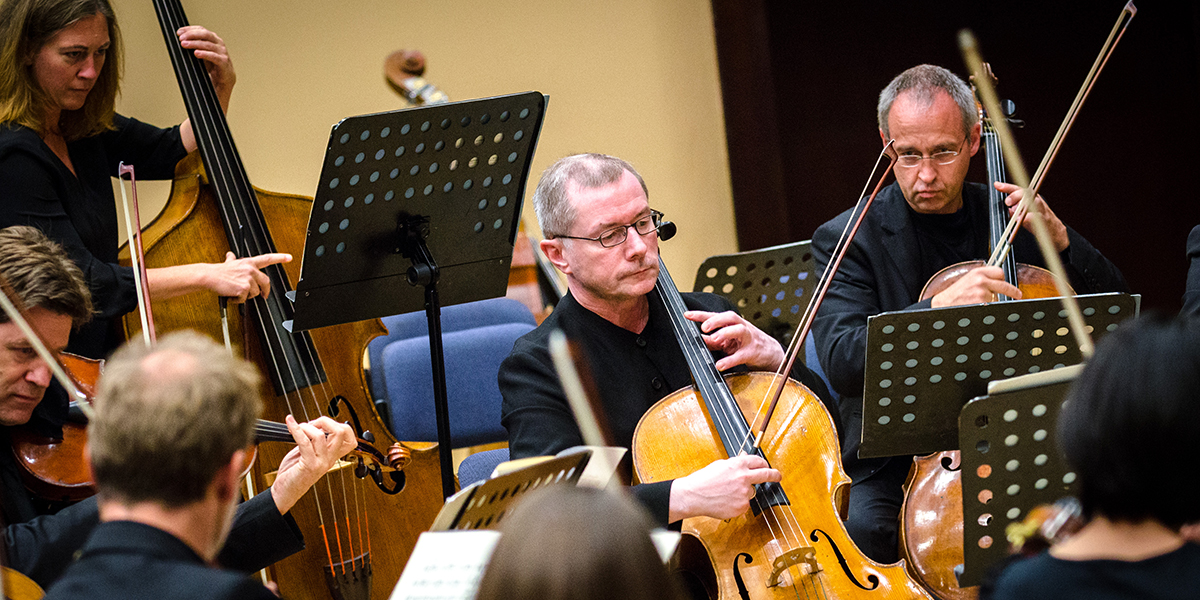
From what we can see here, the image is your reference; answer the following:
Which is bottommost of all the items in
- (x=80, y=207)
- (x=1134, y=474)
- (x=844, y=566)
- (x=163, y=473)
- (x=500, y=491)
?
(x=844, y=566)

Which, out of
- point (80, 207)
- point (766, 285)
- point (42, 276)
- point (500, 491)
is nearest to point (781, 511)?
point (500, 491)

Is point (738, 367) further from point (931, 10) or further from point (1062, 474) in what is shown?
point (931, 10)

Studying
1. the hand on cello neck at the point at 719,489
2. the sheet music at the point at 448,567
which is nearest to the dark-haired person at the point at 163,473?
the sheet music at the point at 448,567

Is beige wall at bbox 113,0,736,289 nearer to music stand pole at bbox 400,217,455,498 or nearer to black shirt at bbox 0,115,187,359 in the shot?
black shirt at bbox 0,115,187,359

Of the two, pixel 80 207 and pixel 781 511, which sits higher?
pixel 80 207

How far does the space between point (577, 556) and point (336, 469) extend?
165 centimetres

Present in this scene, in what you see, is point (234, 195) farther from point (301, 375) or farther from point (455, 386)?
point (455, 386)

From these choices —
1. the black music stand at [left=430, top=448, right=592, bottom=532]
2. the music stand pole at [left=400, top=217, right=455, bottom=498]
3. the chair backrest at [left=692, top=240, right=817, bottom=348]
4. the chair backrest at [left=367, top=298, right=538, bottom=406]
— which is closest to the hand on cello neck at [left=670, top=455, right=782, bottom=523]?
the black music stand at [left=430, top=448, right=592, bottom=532]

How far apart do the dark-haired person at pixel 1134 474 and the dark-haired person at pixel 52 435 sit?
126 cm

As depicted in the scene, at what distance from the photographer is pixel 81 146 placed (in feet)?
8.73

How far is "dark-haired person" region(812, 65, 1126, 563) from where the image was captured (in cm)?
267

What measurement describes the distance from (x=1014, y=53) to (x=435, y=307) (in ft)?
9.15

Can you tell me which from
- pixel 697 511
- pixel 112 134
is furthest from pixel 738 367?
pixel 112 134

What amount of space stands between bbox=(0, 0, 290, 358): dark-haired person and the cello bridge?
1206 mm
